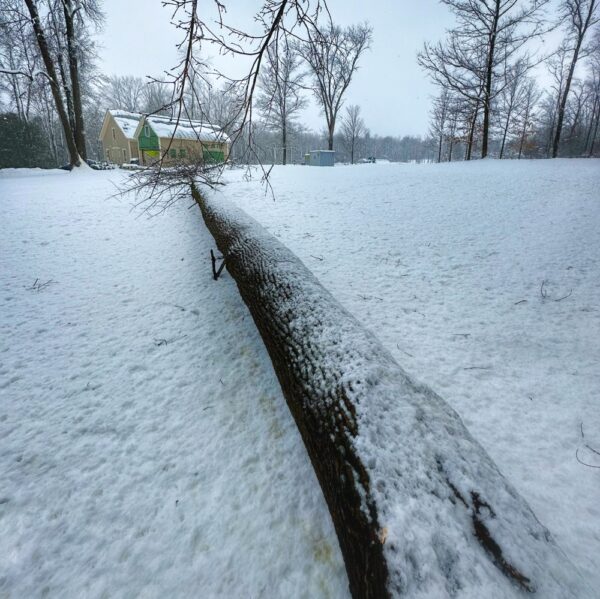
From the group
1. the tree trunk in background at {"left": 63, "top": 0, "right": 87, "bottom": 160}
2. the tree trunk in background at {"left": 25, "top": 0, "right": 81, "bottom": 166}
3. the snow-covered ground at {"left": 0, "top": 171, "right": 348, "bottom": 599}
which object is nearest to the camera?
the snow-covered ground at {"left": 0, "top": 171, "right": 348, "bottom": 599}

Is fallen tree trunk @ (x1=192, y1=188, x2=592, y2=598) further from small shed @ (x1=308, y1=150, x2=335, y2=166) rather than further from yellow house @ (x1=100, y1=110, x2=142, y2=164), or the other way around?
yellow house @ (x1=100, y1=110, x2=142, y2=164)

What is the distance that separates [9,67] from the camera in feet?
93.0

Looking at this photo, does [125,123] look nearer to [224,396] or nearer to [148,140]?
[148,140]

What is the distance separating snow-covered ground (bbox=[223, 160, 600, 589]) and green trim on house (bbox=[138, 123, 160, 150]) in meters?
27.7

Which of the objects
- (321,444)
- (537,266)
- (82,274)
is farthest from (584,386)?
(82,274)

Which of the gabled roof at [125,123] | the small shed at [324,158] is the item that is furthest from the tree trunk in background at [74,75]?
the gabled roof at [125,123]

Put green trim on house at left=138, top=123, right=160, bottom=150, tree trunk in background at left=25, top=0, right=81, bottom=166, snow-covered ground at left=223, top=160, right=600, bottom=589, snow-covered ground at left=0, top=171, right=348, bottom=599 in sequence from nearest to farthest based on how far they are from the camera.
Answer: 1. snow-covered ground at left=0, top=171, right=348, bottom=599
2. snow-covered ground at left=223, top=160, right=600, bottom=589
3. tree trunk in background at left=25, top=0, right=81, bottom=166
4. green trim on house at left=138, top=123, right=160, bottom=150

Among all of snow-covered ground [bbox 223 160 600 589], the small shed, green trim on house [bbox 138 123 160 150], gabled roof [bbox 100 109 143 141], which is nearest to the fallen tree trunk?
snow-covered ground [bbox 223 160 600 589]

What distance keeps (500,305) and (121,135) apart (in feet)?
131

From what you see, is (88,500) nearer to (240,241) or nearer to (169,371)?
(169,371)

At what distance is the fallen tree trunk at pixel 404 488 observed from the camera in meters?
1.01

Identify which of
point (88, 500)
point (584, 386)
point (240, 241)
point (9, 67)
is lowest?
point (88, 500)

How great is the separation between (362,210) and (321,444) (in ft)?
20.0

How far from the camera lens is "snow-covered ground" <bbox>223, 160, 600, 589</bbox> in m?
1.72
